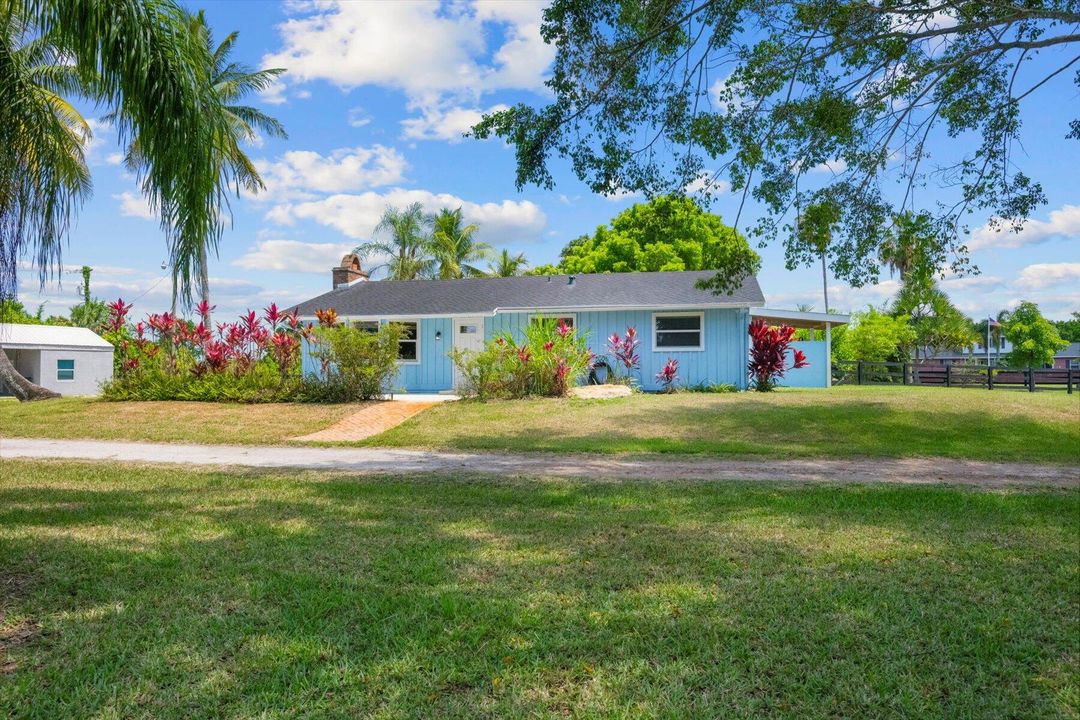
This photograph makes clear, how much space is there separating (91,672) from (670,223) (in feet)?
32.6

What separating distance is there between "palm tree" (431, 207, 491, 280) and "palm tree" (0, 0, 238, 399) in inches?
1365

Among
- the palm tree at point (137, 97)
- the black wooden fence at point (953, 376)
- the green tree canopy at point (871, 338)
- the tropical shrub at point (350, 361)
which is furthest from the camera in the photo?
the green tree canopy at point (871, 338)

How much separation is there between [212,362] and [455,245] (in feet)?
78.0

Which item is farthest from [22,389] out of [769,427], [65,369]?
[769,427]

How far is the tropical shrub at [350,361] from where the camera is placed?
16.3 metres

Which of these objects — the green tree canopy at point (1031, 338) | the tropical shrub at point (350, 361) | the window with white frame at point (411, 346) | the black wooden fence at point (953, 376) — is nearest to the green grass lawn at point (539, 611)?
the tropical shrub at point (350, 361)

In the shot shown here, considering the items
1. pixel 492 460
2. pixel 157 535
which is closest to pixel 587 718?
pixel 157 535

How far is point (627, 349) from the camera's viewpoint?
19.7 m

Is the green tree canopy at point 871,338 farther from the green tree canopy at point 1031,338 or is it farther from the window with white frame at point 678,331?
the window with white frame at point 678,331

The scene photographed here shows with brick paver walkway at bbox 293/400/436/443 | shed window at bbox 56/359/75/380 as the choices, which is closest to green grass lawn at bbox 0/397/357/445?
brick paver walkway at bbox 293/400/436/443

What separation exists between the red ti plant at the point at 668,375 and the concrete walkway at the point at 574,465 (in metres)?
9.45

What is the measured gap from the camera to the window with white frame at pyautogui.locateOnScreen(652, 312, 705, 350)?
20266 millimetres

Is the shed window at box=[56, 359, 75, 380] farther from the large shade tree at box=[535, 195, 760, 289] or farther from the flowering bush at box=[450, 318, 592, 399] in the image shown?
the large shade tree at box=[535, 195, 760, 289]

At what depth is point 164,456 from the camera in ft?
34.1
